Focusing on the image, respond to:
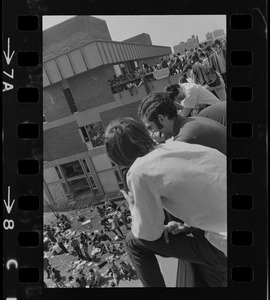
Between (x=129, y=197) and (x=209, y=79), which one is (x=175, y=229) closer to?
(x=129, y=197)

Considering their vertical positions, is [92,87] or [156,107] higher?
[92,87]

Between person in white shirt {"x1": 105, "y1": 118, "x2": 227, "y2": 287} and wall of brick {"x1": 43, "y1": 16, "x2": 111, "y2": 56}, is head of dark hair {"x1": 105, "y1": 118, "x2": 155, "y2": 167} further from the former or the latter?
wall of brick {"x1": 43, "y1": 16, "x2": 111, "y2": 56}

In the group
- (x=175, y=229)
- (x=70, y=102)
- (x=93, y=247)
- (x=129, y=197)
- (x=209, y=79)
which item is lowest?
(x=93, y=247)

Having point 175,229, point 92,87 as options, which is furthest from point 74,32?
point 175,229

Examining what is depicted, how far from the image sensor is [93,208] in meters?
2.07

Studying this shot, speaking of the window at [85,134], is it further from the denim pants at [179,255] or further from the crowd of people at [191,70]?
the denim pants at [179,255]

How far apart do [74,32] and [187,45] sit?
742mm

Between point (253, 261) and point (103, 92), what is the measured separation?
4.86 feet

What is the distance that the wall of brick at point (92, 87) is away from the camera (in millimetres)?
1862

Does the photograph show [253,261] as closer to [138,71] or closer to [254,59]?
[254,59]

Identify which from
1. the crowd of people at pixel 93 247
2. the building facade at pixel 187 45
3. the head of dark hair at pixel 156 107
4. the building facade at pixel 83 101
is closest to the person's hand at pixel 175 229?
the crowd of people at pixel 93 247

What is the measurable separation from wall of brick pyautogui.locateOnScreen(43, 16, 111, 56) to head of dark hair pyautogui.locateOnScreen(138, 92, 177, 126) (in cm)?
47

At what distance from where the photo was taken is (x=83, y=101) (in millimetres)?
1950

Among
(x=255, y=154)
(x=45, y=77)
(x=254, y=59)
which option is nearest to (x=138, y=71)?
(x=45, y=77)
